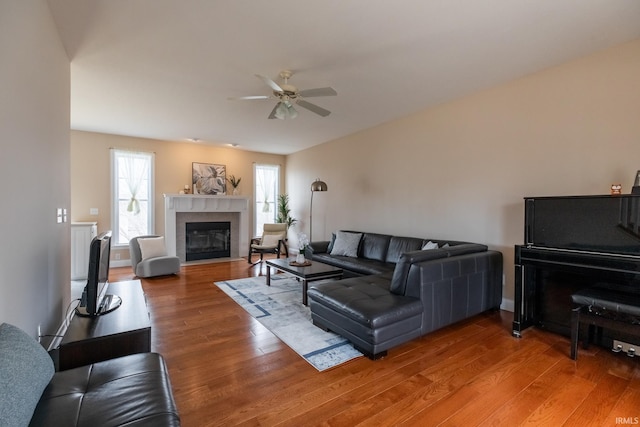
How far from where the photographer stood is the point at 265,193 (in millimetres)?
8055

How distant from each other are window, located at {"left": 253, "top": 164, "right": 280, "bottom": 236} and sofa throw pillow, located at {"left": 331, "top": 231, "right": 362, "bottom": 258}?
324cm

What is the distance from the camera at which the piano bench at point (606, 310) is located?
2.25m

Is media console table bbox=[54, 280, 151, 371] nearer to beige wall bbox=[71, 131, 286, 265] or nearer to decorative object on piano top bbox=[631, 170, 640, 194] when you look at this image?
decorative object on piano top bbox=[631, 170, 640, 194]

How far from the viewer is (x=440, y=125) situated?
4.33m

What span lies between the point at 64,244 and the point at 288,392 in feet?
8.95

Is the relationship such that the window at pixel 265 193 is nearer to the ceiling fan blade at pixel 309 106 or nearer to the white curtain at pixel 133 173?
the white curtain at pixel 133 173

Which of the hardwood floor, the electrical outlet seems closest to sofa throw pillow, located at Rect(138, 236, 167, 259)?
the hardwood floor

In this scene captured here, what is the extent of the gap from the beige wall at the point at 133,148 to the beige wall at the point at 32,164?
364 centimetres

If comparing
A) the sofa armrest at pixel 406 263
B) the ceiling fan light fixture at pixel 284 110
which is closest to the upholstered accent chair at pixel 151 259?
the ceiling fan light fixture at pixel 284 110

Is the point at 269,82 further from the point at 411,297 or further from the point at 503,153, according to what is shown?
the point at 503,153

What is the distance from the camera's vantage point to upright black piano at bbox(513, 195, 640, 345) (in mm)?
2443

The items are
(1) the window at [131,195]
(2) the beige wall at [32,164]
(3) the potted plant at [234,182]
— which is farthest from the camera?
(3) the potted plant at [234,182]

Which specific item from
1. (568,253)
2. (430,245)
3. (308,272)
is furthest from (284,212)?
(568,253)

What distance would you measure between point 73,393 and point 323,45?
3.02m
